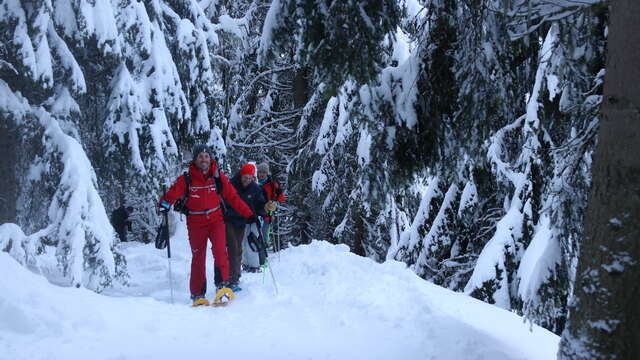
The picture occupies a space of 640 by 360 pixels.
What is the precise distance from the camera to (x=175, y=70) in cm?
935

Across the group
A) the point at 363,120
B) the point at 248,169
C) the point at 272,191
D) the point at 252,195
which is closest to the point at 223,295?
the point at 252,195

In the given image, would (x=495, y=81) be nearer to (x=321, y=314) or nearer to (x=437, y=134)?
(x=437, y=134)

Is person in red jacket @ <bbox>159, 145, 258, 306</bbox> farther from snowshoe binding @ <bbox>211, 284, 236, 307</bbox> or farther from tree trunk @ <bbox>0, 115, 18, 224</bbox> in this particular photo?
tree trunk @ <bbox>0, 115, 18, 224</bbox>

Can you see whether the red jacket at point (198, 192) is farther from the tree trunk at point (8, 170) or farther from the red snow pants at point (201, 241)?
the tree trunk at point (8, 170)

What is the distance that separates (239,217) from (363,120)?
365 centimetres

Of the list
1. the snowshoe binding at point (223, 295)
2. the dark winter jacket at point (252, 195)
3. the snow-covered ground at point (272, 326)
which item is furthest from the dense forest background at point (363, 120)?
the snowshoe binding at point (223, 295)

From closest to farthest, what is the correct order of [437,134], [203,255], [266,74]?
1. [437,134]
2. [203,255]
3. [266,74]

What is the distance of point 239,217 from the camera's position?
795 centimetres

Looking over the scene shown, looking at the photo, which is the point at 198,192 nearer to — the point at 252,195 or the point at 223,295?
the point at 223,295

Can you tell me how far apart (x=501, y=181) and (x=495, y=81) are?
3674 millimetres

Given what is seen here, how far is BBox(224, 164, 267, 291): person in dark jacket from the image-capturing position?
7688mm

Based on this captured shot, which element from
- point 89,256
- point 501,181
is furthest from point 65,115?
point 501,181

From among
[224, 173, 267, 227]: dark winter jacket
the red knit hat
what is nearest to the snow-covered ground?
[224, 173, 267, 227]: dark winter jacket

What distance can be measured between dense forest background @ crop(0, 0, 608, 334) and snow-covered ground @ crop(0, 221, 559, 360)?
71 centimetres
